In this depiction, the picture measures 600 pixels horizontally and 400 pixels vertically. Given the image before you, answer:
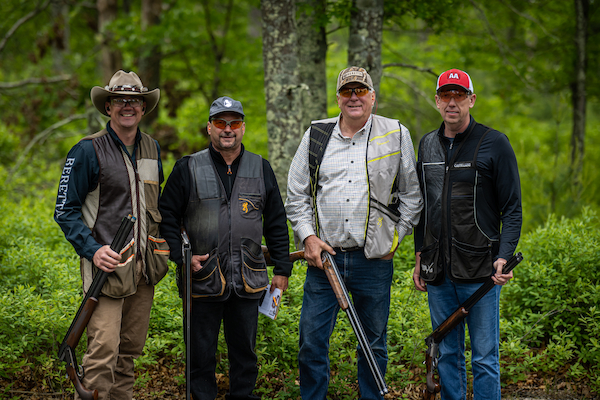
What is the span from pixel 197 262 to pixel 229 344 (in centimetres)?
78

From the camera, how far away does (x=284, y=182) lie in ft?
20.8

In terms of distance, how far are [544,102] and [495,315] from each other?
21.2 metres

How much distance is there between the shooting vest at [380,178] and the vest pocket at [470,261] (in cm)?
44

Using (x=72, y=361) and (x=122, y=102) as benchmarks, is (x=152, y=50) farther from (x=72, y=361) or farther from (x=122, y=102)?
(x=72, y=361)

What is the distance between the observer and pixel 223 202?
3.60 meters

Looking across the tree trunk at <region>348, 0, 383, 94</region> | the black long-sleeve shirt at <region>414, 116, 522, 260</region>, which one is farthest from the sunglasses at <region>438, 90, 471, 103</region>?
the tree trunk at <region>348, 0, 383, 94</region>

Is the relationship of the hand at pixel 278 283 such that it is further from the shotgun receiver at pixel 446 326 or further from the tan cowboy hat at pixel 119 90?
the tan cowboy hat at pixel 119 90

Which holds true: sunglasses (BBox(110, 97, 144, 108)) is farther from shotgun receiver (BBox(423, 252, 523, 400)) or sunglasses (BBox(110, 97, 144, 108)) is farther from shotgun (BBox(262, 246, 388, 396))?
shotgun receiver (BBox(423, 252, 523, 400))

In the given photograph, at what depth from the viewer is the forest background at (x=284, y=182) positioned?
4.37m

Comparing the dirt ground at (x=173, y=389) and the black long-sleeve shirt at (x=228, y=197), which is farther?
the dirt ground at (x=173, y=389)

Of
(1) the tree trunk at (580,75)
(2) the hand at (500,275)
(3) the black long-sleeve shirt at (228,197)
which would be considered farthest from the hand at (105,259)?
(1) the tree trunk at (580,75)

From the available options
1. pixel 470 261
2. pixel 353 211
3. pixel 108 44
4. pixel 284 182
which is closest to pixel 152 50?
pixel 108 44

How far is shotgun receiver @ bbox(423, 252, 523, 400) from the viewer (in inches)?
132

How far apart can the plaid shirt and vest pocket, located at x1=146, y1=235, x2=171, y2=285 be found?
97cm
